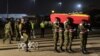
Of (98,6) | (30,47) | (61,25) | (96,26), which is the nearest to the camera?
(61,25)

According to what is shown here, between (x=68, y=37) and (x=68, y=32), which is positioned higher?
(x=68, y=32)

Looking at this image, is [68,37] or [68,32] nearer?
[68,32]

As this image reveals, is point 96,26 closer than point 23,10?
Yes

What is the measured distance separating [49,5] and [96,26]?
30287 millimetres

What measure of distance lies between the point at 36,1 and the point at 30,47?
7114 centimetres

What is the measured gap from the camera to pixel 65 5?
8850cm

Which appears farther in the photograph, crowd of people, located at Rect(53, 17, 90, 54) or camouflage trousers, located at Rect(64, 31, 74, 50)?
camouflage trousers, located at Rect(64, 31, 74, 50)

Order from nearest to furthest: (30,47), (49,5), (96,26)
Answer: (30,47), (96,26), (49,5)

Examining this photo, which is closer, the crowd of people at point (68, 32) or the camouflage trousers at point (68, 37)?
the crowd of people at point (68, 32)

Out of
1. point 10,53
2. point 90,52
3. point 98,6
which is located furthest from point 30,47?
point 98,6

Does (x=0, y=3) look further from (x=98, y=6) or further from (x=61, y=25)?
(x=61, y=25)

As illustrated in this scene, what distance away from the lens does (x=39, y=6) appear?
292 feet

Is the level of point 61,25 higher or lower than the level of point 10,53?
higher

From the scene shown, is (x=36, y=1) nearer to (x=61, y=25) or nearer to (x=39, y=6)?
(x=39, y=6)
